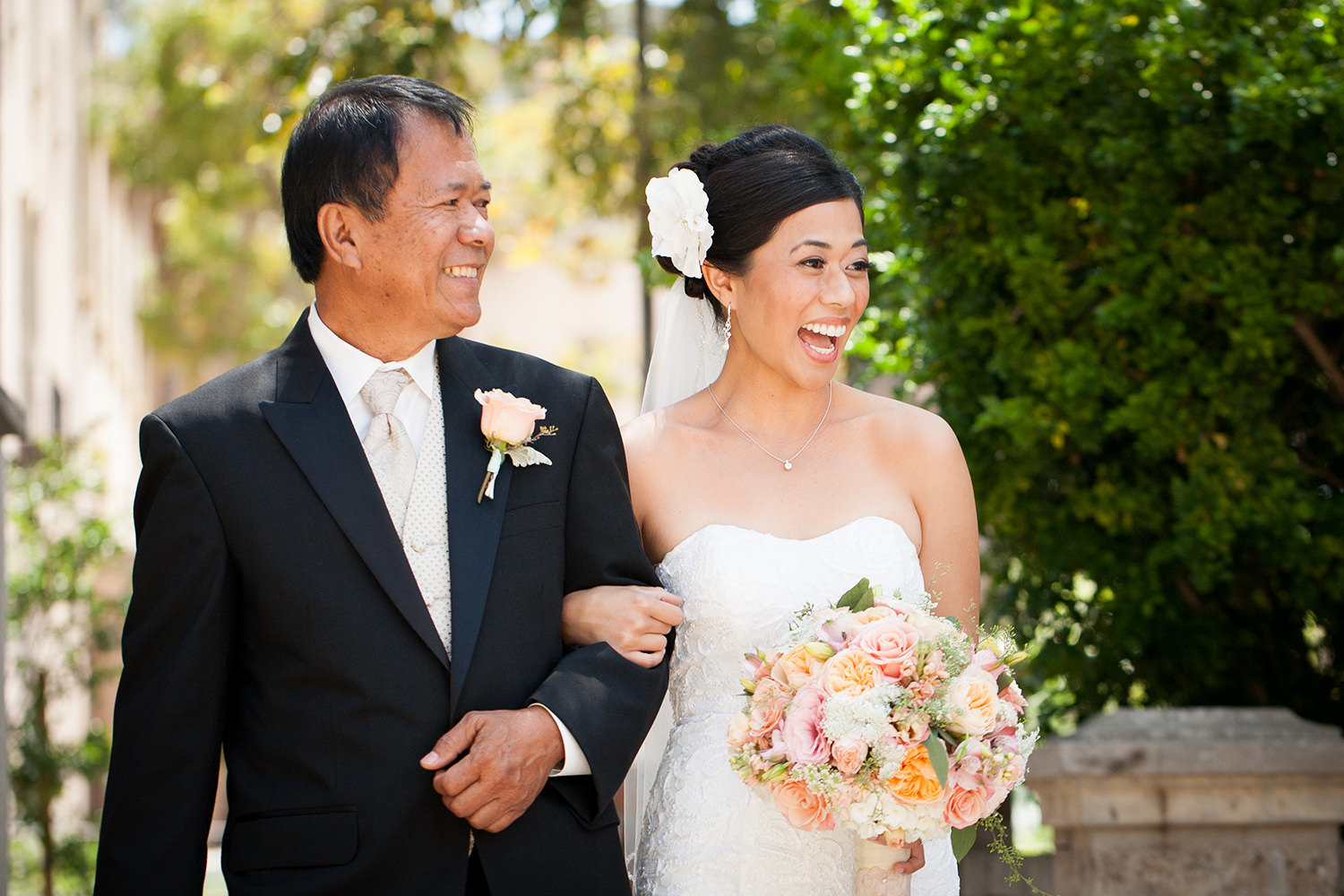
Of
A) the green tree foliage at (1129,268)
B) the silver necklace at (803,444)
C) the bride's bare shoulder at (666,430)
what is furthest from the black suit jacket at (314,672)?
the green tree foliage at (1129,268)

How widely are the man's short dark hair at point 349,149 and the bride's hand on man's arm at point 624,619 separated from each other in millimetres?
965

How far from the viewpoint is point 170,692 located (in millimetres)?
2666

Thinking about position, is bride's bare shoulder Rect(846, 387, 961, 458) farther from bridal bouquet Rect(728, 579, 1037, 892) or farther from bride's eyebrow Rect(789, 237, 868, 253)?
bridal bouquet Rect(728, 579, 1037, 892)

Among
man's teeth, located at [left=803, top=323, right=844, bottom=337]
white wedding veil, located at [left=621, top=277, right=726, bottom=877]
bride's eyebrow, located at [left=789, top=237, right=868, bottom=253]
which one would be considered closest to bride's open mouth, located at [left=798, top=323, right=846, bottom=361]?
man's teeth, located at [left=803, top=323, right=844, bottom=337]

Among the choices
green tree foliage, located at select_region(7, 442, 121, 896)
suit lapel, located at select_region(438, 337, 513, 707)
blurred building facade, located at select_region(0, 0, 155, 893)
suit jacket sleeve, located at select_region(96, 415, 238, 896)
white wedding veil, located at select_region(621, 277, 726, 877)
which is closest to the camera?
suit jacket sleeve, located at select_region(96, 415, 238, 896)

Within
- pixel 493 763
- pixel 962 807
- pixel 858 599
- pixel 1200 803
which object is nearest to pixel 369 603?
pixel 493 763

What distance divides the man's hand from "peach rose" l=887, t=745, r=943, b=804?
0.71m

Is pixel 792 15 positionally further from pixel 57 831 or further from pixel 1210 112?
pixel 57 831

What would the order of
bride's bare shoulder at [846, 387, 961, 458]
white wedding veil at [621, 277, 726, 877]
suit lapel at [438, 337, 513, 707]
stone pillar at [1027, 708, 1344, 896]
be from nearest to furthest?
suit lapel at [438, 337, 513, 707]
bride's bare shoulder at [846, 387, 961, 458]
white wedding veil at [621, 277, 726, 877]
stone pillar at [1027, 708, 1344, 896]

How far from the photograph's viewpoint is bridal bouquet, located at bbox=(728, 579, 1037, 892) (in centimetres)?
271

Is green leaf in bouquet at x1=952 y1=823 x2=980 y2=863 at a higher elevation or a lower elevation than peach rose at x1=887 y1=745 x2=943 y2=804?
lower

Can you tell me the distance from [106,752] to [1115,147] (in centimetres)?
713

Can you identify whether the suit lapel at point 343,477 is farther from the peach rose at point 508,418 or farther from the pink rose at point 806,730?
the pink rose at point 806,730

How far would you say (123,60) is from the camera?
1895 centimetres
